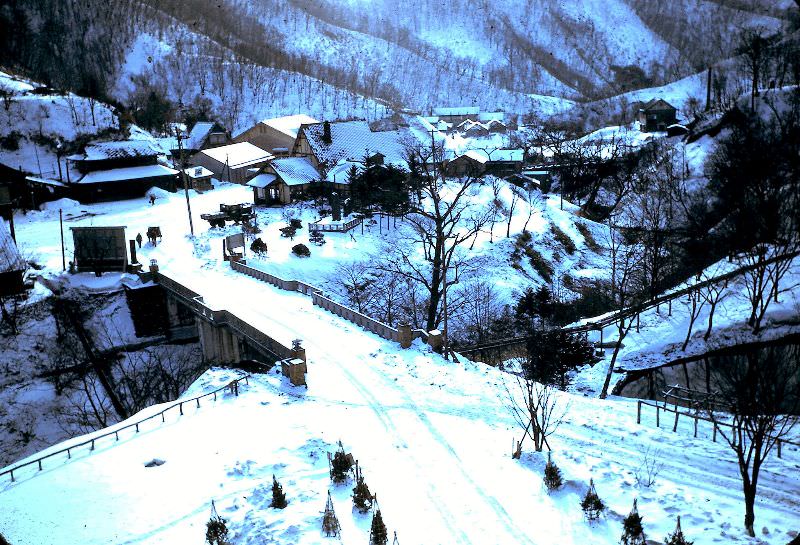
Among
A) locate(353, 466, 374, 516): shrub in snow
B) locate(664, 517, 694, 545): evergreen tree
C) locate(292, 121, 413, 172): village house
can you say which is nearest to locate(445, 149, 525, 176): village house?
locate(292, 121, 413, 172): village house

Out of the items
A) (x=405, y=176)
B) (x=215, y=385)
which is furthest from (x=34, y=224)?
(x=215, y=385)

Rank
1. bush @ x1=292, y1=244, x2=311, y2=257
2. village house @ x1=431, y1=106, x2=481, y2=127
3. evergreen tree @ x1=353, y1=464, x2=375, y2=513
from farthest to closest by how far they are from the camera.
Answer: village house @ x1=431, y1=106, x2=481, y2=127, bush @ x1=292, y1=244, x2=311, y2=257, evergreen tree @ x1=353, y1=464, x2=375, y2=513

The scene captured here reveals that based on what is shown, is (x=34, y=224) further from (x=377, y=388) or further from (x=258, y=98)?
(x=258, y=98)

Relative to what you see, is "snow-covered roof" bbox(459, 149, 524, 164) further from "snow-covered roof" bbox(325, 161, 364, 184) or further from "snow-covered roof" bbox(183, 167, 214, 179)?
"snow-covered roof" bbox(183, 167, 214, 179)

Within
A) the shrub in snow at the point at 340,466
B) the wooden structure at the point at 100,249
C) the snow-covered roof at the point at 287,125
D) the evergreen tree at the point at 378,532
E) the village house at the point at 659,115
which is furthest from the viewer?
the village house at the point at 659,115

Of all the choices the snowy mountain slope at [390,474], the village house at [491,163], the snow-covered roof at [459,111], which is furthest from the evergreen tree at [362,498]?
the snow-covered roof at [459,111]

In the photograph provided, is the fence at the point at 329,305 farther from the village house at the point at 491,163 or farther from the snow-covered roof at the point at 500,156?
the snow-covered roof at the point at 500,156

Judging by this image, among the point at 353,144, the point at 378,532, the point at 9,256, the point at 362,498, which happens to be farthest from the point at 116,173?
the point at 378,532
